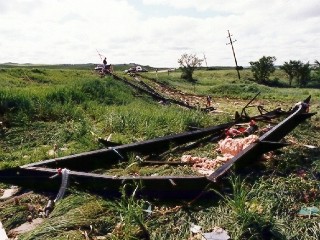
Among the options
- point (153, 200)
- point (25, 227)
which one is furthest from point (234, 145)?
point (25, 227)

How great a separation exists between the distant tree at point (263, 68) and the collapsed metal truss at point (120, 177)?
51808mm

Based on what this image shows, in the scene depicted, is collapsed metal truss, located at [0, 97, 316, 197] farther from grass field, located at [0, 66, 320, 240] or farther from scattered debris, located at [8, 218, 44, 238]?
scattered debris, located at [8, 218, 44, 238]

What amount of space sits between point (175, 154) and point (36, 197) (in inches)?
91.6

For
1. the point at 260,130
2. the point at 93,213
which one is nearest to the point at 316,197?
the point at 93,213

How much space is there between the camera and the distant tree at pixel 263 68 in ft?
179

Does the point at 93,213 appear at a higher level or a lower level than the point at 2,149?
lower

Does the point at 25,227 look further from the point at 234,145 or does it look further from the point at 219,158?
the point at 234,145

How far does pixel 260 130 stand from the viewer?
7008 mm

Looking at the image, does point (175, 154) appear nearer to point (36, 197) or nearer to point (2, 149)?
point (36, 197)

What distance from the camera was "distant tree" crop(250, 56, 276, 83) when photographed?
5462cm

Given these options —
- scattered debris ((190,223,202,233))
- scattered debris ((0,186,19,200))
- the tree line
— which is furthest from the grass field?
the tree line

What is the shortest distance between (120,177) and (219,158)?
178 centimetres

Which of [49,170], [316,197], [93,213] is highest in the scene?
[49,170]

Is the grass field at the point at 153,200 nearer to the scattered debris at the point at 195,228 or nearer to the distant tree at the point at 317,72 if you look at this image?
the scattered debris at the point at 195,228
